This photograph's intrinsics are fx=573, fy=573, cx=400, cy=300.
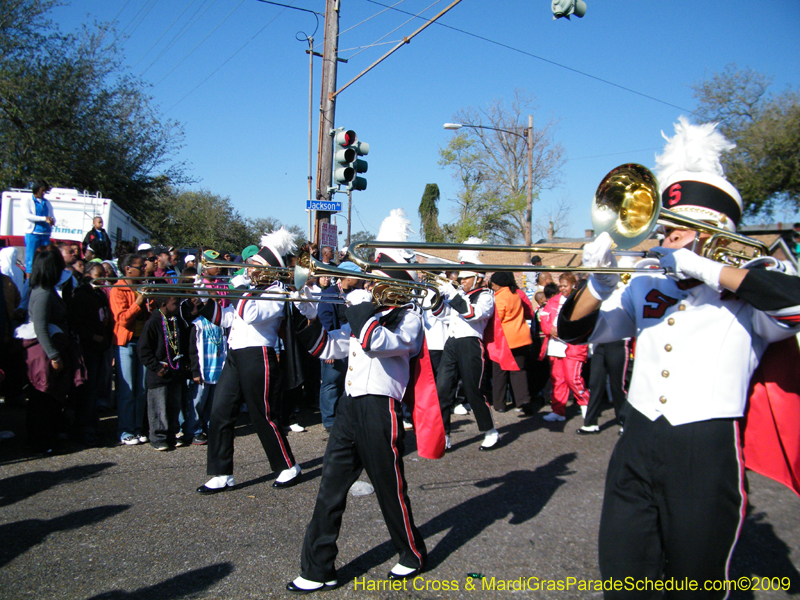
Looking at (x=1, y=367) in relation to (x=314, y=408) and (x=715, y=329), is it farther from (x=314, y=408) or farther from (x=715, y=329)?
(x=715, y=329)

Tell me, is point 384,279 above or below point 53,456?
above

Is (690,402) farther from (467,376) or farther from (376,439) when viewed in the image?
(467,376)

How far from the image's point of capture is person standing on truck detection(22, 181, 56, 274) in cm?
964

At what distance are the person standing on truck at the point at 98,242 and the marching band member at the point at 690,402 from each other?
28.7 ft

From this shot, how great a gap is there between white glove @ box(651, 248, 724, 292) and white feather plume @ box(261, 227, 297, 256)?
345cm

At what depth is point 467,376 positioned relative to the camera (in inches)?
245

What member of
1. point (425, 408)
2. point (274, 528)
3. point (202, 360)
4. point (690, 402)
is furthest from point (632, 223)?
point (202, 360)

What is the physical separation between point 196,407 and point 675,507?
5.32m

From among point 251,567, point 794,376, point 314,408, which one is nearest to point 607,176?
point 794,376

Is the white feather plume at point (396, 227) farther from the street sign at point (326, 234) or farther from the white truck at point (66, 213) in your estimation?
the white truck at point (66, 213)

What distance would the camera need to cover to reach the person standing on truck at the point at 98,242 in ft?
29.8

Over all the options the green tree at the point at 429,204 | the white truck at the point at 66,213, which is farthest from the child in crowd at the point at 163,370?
the green tree at the point at 429,204

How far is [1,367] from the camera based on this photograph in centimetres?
670

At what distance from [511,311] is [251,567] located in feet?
17.5
